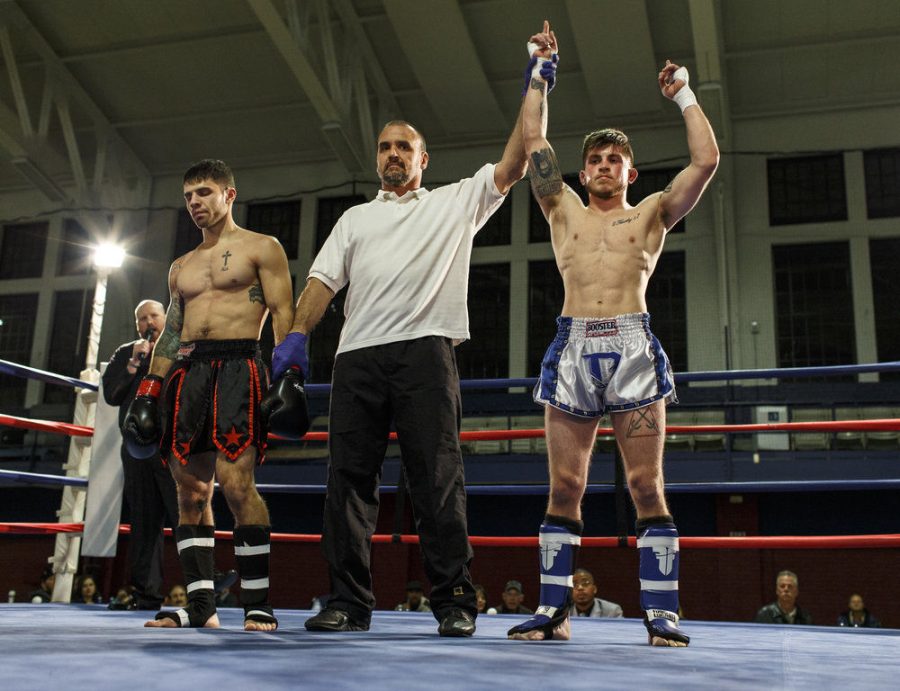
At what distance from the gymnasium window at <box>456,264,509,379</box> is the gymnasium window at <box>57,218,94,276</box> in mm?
5715

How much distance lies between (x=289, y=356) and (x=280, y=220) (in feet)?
34.2

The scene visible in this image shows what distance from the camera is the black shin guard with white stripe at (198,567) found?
2217mm

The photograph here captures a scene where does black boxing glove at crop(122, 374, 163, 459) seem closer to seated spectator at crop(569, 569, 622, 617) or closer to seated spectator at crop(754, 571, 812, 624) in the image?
seated spectator at crop(569, 569, 622, 617)

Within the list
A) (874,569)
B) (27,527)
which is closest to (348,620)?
(27,527)

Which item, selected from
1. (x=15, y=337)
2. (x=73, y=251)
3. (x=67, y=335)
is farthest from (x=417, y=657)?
(x=15, y=337)

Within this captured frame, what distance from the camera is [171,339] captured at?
2.48 m

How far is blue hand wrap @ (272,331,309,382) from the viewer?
215 cm

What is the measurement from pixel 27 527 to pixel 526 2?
7.66 m

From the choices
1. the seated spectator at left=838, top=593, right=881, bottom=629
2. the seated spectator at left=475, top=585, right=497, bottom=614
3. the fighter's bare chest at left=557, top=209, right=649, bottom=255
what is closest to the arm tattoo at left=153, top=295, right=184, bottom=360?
the fighter's bare chest at left=557, top=209, right=649, bottom=255

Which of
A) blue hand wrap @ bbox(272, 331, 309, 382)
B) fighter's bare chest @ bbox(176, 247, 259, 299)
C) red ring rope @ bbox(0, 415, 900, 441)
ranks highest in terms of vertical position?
fighter's bare chest @ bbox(176, 247, 259, 299)

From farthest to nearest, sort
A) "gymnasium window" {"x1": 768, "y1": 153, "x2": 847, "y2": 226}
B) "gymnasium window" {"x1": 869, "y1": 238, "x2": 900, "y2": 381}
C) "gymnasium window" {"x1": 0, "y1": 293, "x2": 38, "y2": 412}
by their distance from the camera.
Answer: "gymnasium window" {"x1": 0, "y1": 293, "x2": 38, "y2": 412} → "gymnasium window" {"x1": 768, "y1": 153, "x2": 847, "y2": 226} → "gymnasium window" {"x1": 869, "y1": 238, "x2": 900, "y2": 381}

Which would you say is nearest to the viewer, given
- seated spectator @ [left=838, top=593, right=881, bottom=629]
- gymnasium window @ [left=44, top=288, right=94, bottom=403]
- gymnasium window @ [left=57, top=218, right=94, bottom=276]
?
seated spectator @ [left=838, top=593, right=881, bottom=629]

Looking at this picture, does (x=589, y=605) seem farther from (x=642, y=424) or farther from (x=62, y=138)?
(x=62, y=138)

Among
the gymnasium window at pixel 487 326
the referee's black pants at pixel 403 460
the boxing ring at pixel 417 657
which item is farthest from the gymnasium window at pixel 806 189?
the referee's black pants at pixel 403 460
